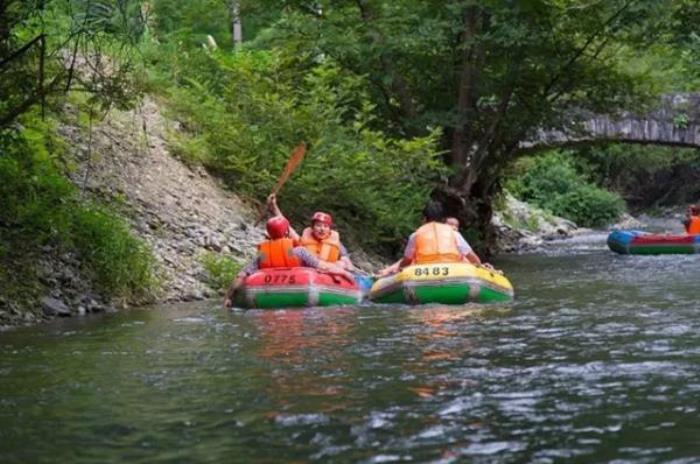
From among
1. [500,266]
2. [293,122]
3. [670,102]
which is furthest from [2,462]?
[670,102]

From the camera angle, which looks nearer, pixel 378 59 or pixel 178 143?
pixel 178 143

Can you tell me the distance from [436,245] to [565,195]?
28.5 metres

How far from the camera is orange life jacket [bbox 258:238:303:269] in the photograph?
12828mm

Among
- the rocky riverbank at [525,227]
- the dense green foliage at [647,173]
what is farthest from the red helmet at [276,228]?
the dense green foliage at [647,173]

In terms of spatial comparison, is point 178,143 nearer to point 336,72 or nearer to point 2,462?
point 336,72

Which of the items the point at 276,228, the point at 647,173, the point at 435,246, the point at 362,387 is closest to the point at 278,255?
the point at 276,228

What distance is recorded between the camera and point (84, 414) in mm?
5996

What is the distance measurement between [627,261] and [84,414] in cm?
1560

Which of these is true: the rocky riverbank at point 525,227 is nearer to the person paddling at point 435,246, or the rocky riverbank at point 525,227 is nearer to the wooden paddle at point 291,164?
the wooden paddle at point 291,164

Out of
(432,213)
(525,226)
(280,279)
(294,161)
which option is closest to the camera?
(280,279)

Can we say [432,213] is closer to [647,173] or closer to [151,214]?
[151,214]

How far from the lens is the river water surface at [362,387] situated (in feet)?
16.7

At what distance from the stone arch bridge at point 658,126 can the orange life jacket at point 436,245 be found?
13892 millimetres

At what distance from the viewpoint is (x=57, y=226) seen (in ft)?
40.3
